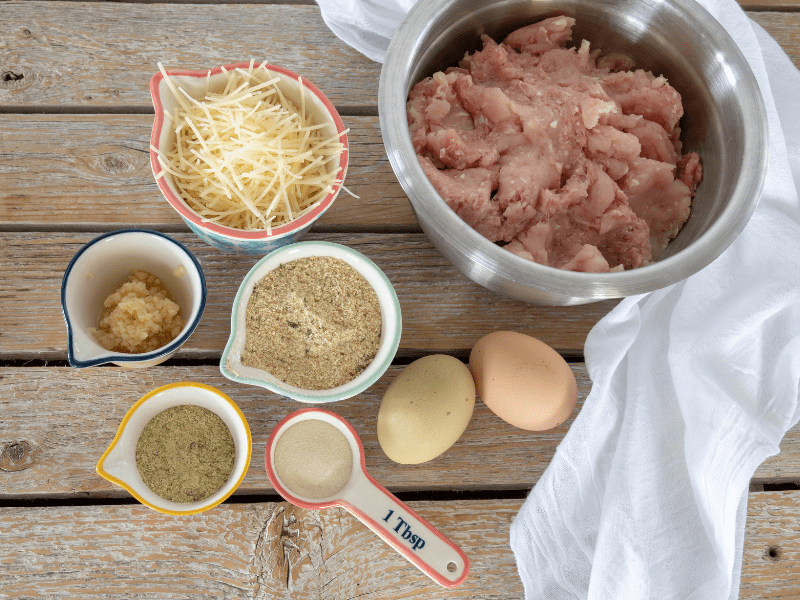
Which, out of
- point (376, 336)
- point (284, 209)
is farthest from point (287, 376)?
point (284, 209)

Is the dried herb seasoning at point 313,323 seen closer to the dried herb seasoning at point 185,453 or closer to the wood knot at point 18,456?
the dried herb seasoning at point 185,453

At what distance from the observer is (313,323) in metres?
0.98

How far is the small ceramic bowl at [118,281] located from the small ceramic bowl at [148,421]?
2.7 inches

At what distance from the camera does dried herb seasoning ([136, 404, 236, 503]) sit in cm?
95

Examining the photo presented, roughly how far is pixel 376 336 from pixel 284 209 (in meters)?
0.25

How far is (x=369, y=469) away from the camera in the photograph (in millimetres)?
1062

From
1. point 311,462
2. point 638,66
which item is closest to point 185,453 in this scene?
point 311,462

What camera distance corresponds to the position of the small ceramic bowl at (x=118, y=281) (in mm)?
884

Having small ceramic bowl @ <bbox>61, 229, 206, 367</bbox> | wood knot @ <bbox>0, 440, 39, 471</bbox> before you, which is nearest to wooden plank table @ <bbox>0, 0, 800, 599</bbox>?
wood knot @ <bbox>0, 440, 39, 471</bbox>

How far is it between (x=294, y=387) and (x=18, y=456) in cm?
52

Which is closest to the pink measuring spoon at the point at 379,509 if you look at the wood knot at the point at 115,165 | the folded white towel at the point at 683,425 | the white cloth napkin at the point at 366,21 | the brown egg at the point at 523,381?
the folded white towel at the point at 683,425

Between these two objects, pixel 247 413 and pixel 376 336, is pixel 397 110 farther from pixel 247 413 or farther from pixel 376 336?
pixel 247 413

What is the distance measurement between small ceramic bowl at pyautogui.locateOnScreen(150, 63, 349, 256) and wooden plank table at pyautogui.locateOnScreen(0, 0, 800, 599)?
0.16m

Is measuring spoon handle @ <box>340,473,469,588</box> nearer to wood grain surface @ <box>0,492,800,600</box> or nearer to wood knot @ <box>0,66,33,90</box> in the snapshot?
wood grain surface @ <box>0,492,800,600</box>
